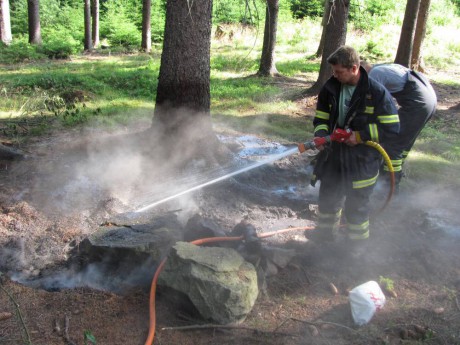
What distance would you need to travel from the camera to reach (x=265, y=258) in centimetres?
363

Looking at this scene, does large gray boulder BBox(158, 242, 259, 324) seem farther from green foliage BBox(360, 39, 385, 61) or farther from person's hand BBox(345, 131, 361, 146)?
green foliage BBox(360, 39, 385, 61)

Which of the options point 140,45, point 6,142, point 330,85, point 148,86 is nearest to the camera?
point 330,85

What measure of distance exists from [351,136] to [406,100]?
185 cm

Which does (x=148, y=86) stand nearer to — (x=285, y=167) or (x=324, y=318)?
(x=285, y=167)

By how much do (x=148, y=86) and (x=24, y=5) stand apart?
63.7 feet

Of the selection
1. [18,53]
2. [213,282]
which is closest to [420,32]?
[213,282]

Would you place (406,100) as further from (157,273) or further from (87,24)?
(87,24)

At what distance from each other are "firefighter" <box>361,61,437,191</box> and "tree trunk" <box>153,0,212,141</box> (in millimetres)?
2371

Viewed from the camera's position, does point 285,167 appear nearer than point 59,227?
No

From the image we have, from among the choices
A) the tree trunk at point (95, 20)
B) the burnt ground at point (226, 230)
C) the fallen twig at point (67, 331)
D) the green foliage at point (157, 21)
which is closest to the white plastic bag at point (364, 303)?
the burnt ground at point (226, 230)

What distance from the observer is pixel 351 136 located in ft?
11.4

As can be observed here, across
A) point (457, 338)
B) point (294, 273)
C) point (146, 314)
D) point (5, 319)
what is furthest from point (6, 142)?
point (457, 338)

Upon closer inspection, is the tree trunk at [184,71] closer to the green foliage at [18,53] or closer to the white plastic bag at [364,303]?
the white plastic bag at [364,303]

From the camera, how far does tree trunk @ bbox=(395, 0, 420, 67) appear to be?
10.8m
